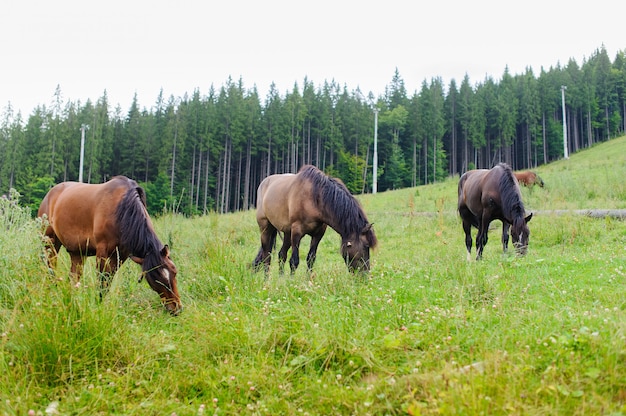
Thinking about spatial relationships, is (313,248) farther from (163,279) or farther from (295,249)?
(163,279)

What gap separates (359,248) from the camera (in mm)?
5613

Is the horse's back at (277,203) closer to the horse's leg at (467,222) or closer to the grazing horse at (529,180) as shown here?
the horse's leg at (467,222)

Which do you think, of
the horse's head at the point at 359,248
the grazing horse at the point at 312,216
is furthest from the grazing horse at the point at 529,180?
the horse's head at the point at 359,248

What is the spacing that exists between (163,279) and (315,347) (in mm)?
2282

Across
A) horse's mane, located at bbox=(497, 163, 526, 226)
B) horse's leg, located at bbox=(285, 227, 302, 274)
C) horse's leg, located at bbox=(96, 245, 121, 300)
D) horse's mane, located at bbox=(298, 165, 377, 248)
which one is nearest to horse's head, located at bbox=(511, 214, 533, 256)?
horse's mane, located at bbox=(497, 163, 526, 226)

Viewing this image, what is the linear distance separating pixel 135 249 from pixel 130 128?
153 feet

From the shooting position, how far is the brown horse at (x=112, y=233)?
4426 millimetres

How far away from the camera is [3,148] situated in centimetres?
4441

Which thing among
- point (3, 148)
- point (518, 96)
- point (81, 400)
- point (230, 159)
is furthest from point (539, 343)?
point (518, 96)

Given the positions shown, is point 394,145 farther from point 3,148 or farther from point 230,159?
point 3,148

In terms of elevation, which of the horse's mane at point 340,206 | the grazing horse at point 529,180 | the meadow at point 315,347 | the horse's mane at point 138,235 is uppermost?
the grazing horse at point 529,180

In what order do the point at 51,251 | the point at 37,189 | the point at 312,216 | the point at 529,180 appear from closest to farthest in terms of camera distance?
the point at 51,251
the point at 312,216
the point at 529,180
the point at 37,189

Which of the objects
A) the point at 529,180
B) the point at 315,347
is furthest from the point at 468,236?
the point at 529,180

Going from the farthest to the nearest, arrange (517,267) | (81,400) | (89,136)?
(89,136) < (517,267) < (81,400)
